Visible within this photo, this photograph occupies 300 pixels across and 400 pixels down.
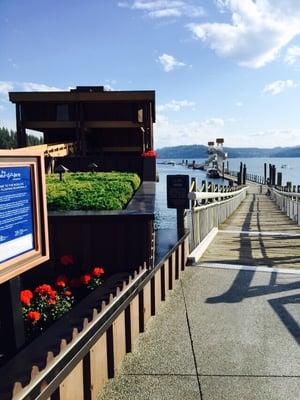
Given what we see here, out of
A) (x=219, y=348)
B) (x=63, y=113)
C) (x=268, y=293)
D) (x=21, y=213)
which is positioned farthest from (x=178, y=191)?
(x=63, y=113)

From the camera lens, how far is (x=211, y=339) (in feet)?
15.8

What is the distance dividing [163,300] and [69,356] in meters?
3.09

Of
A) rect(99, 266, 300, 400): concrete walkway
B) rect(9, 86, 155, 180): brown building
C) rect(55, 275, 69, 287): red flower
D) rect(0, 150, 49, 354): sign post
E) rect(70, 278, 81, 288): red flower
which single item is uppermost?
rect(9, 86, 155, 180): brown building

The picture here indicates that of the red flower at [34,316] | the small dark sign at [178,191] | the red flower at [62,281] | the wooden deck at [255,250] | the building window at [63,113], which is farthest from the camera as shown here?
the building window at [63,113]

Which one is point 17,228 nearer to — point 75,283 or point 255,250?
point 75,283

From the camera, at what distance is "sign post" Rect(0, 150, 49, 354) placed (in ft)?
13.1

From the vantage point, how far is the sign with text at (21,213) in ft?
13.1

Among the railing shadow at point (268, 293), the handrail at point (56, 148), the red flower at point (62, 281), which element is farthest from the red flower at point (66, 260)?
the handrail at point (56, 148)

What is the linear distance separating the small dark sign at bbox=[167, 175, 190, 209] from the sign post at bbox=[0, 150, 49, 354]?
372 cm

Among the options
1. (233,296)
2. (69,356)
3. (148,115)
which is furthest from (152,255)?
(148,115)

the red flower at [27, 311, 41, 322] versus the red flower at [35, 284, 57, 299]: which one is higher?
the red flower at [35, 284, 57, 299]

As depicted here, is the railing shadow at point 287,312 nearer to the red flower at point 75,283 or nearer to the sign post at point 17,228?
the red flower at point 75,283

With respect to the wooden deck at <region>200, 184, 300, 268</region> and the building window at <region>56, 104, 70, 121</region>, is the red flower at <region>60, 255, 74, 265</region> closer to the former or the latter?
the wooden deck at <region>200, 184, 300, 268</region>

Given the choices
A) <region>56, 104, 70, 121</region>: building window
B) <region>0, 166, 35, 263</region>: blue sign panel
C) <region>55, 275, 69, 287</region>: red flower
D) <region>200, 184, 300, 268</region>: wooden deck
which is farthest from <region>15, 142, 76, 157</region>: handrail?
<region>0, 166, 35, 263</region>: blue sign panel
